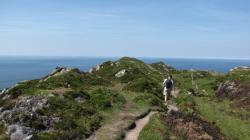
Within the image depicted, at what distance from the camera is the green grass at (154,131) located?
27650mm

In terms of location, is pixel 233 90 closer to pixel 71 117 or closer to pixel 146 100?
pixel 146 100

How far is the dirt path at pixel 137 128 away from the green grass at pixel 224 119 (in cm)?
737

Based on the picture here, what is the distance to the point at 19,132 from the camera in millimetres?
25875

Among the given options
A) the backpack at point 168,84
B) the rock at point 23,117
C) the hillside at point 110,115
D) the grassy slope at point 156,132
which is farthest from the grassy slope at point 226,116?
the rock at point 23,117

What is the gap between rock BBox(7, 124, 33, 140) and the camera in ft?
82.5

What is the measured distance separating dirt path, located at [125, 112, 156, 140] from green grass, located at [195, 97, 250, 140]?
7372 mm

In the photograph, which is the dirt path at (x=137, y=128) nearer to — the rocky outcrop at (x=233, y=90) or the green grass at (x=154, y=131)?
the green grass at (x=154, y=131)

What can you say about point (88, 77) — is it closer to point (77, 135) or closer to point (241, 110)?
point (241, 110)

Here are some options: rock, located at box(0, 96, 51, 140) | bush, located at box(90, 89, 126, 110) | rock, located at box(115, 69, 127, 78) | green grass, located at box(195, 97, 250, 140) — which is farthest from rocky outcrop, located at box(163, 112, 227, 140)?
rock, located at box(115, 69, 127, 78)

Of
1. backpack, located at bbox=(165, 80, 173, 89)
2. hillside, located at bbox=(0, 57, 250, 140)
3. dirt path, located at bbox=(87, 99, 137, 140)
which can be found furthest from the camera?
backpack, located at bbox=(165, 80, 173, 89)

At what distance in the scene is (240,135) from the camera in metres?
34.2

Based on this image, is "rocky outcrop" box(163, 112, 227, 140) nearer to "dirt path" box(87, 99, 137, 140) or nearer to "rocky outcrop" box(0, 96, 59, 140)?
"dirt path" box(87, 99, 137, 140)

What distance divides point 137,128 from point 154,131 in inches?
95.5

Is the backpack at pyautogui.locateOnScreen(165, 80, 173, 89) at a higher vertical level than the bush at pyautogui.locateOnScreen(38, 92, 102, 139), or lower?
higher
